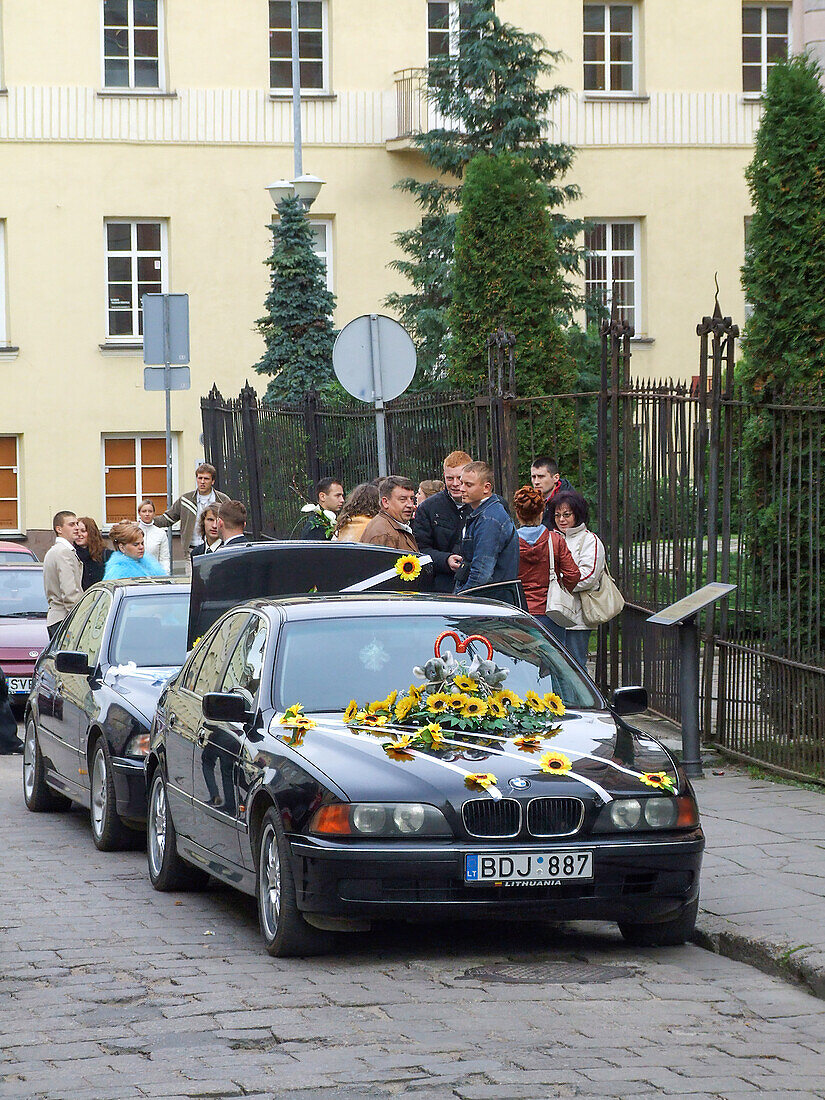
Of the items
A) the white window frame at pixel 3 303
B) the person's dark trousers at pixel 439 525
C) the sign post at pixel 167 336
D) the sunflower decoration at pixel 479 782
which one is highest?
the white window frame at pixel 3 303

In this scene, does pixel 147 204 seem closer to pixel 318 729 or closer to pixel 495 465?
pixel 495 465

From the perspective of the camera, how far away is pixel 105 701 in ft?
33.6

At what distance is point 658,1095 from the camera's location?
16.9 ft

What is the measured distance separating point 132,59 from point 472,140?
6.77 meters

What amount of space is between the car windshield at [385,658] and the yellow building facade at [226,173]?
25.4 metres

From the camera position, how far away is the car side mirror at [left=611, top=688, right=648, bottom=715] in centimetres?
798

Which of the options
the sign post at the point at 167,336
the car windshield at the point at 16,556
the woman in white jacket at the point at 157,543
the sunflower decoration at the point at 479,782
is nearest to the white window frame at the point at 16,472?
the car windshield at the point at 16,556

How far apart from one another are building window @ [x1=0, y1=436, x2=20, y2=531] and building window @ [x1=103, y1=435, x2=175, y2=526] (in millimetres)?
1604

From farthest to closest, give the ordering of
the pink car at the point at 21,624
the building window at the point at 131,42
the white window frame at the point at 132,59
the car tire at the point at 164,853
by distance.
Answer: the building window at the point at 131,42
the white window frame at the point at 132,59
the pink car at the point at 21,624
the car tire at the point at 164,853

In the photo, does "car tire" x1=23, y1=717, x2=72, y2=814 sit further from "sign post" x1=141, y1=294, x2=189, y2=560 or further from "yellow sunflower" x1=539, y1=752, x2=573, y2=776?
"sign post" x1=141, y1=294, x2=189, y2=560

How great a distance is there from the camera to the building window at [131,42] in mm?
33500

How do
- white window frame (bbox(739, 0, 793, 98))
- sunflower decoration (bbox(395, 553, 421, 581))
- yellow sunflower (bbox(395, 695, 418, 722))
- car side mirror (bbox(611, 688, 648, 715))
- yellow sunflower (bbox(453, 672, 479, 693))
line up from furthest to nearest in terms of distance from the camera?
white window frame (bbox(739, 0, 793, 98))
sunflower decoration (bbox(395, 553, 421, 581))
car side mirror (bbox(611, 688, 648, 715))
yellow sunflower (bbox(453, 672, 479, 693))
yellow sunflower (bbox(395, 695, 418, 722))

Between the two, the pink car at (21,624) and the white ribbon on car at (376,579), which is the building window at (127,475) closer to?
the pink car at (21,624)

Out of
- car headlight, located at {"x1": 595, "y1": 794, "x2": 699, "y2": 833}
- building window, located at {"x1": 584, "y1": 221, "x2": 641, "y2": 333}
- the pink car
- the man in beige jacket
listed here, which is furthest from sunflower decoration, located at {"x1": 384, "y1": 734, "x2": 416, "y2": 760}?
building window, located at {"x1": 584, "y1": 221, "x2": 641, "y2": 333}
